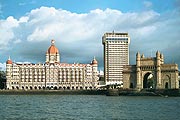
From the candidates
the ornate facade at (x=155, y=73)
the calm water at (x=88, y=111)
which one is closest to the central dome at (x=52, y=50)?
the ornate facade at (x=155, y=73)

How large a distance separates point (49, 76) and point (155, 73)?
65.0m

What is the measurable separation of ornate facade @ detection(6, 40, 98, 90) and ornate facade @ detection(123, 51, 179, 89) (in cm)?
4391

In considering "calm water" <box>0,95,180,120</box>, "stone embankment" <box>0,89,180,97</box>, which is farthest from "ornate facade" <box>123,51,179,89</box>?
"calm water" <box>0,95,180,120</box>

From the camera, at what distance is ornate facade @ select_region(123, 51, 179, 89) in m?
138

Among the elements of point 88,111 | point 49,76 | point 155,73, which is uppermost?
point 155,73

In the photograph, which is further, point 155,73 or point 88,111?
point 155,73

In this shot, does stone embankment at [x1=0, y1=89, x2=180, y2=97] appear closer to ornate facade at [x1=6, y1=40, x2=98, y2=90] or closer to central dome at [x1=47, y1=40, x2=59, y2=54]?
ornate facade at [x1=6, y1=40, x2=98, y2=90]

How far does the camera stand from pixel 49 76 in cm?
18638

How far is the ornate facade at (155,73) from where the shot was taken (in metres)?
138

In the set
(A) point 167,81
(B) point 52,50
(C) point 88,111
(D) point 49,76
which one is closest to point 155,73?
(A) point 167,81

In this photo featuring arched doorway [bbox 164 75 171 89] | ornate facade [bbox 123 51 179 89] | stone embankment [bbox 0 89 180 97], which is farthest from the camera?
arched doorway [bbox 164 75 171 89]

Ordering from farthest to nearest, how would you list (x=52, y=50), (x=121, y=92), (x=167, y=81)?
(x=52, y=50)
(x=167, y=81)
(x=121, y=92)

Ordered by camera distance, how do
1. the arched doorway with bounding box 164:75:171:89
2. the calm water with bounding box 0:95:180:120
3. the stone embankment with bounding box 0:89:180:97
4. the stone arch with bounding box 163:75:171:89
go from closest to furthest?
the calm water with bounding box 0:95:180:120 < the stone embankment with bounding box 0:89:180:97 < the stone arch with bounding box 163:75:171:89 < the arched doorway with bounding box 164:75:171:89

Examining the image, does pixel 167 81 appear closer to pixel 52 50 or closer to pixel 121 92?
pixel 121 92
